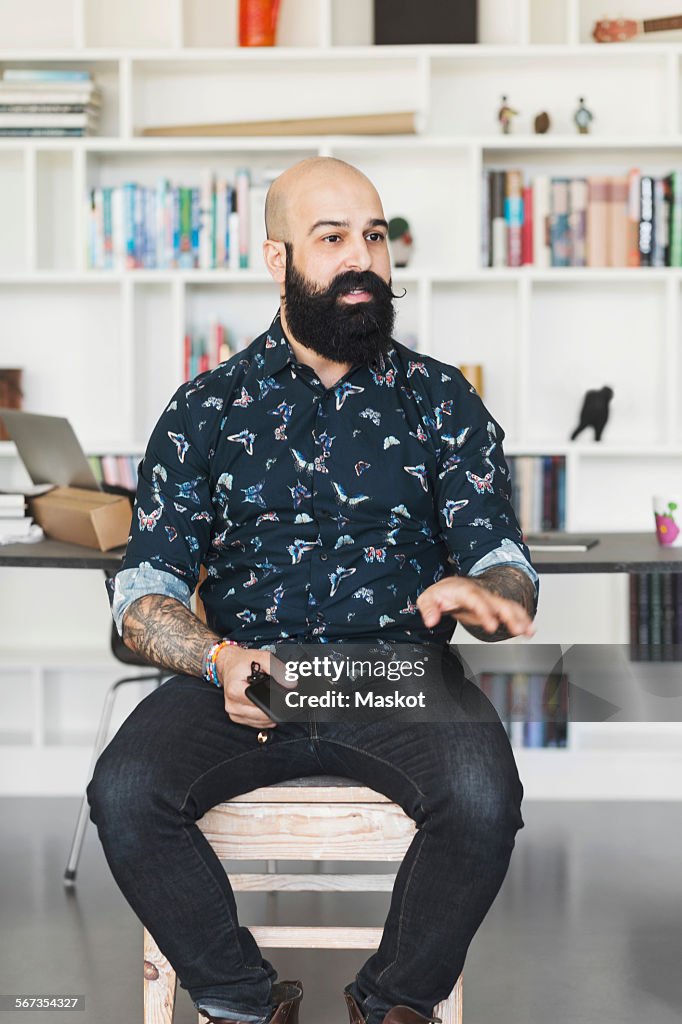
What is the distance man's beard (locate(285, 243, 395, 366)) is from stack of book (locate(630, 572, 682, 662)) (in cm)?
125

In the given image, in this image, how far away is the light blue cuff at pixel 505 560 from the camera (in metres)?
1.97

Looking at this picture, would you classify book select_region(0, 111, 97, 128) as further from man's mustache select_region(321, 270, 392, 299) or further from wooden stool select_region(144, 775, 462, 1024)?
wooden stool select_region(144, 775, 462, 1024)

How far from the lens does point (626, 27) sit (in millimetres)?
3771

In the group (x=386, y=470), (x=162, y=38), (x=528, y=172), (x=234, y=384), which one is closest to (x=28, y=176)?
(x=162, y=38)

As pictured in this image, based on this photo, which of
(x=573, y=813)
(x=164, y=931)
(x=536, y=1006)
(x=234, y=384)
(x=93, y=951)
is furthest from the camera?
(x=573, y=813)

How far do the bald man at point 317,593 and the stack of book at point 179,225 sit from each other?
1528mm

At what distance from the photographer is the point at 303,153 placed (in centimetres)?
388

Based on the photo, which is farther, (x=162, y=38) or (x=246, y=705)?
(x=162, y=38)

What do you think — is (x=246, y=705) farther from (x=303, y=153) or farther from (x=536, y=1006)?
(x=303, y=153)

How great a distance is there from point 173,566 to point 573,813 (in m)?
2.00

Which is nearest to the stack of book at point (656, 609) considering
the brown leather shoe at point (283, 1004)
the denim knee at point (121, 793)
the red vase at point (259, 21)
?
the brown leather shoe at point (283, 1004)

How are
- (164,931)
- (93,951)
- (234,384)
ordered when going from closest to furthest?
(164,931)
(234,384)
(93,951)

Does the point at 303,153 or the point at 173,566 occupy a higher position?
the point at 303,153

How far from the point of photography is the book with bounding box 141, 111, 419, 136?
3684 mm
